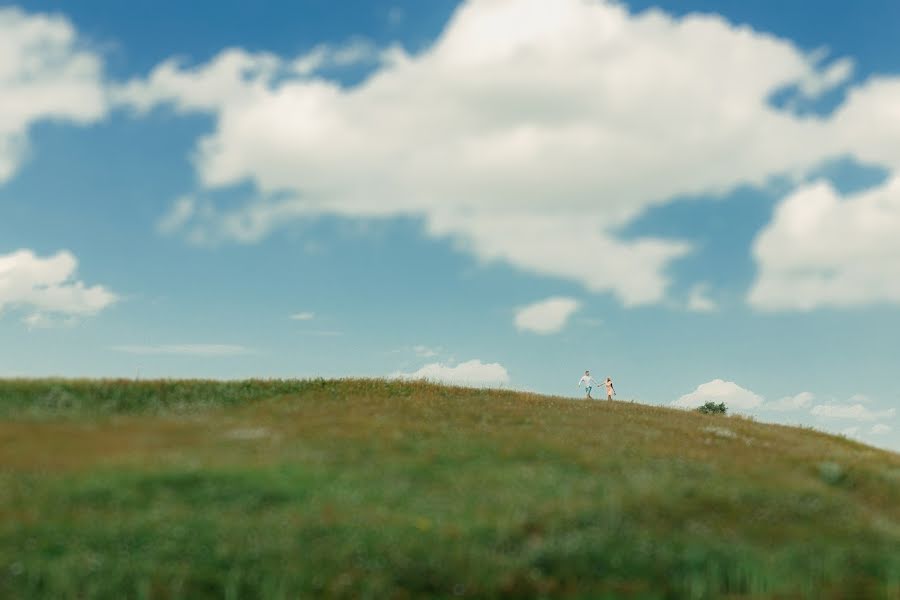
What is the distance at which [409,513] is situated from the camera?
21578mm

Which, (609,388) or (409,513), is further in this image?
(609,388)

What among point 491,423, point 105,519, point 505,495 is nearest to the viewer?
point 105,519

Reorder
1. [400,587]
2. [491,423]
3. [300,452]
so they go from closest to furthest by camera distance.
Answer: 1. [400,587]
2. [300,452]
3. [491,423]

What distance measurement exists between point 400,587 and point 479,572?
182 centimetres

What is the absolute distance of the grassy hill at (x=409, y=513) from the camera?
18.5 metres

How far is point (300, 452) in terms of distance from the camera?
2717 cm

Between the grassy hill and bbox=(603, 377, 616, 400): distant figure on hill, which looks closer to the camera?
the grassy hill

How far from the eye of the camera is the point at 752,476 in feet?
95.7

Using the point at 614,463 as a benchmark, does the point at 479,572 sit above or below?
below

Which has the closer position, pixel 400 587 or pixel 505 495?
pixel 400 587

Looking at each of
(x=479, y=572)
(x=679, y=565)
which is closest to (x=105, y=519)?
(x=479, y=572)

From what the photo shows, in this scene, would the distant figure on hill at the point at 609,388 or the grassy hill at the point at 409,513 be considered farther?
the distant figure on hill at the point at 609,388

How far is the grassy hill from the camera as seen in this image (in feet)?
60.8

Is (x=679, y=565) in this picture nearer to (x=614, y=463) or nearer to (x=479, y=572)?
(x=479, y=572)
